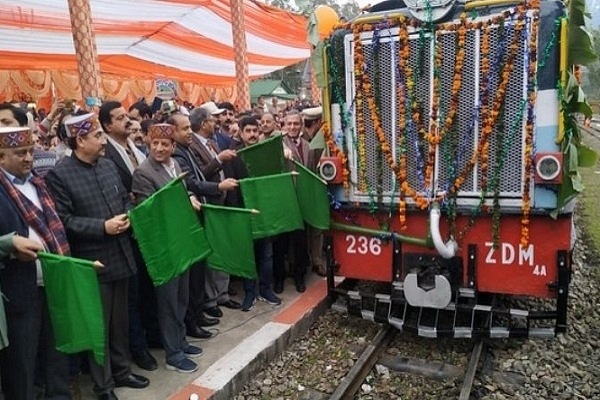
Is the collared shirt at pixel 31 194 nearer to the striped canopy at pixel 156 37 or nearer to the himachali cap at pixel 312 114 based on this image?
the himachali cap at pixel 312 114

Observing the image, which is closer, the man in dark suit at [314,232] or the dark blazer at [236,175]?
the dark blazer at [236,175]

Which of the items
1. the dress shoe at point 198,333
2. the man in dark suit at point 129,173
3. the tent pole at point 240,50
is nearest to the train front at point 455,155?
the dress shoe at point 198,333

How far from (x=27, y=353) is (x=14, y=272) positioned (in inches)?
19.7

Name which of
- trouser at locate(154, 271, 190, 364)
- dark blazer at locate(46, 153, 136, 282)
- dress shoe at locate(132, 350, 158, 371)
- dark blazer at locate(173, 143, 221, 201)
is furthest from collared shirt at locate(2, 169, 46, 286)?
dark blazer at locate(173, 143, 221, 201)

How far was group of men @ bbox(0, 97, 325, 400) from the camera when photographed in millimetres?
3141

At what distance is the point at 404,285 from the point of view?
174 inches

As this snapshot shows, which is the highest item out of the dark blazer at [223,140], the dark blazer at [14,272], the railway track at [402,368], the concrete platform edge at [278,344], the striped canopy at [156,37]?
the striped canopy at [156,37]

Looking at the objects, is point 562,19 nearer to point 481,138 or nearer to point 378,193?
point 481,138

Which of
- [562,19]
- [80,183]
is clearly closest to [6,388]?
[80,183]

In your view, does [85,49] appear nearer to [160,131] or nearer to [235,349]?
[160,131]

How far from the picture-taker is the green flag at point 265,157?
527 centimetres

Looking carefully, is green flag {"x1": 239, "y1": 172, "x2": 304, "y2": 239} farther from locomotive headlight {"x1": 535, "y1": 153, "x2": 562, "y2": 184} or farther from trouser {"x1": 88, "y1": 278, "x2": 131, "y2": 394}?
locomotive headlight {"x1": 535, "y1": 153, "x2": 562, "y2": 184}

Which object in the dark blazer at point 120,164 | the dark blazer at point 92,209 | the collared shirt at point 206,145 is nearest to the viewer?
the dark blazer at point 92,209

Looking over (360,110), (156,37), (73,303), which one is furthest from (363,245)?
(156,37)
